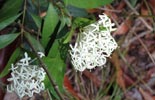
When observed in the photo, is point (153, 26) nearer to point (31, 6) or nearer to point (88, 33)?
point (31, 6)

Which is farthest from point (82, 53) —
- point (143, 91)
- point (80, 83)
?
point (143, 91)

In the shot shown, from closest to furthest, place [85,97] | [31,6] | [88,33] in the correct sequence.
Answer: [88,33]
[31,6]
[85,97]

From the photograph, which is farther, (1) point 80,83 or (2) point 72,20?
(1) point 80,83

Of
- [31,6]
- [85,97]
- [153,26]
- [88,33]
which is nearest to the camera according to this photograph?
[88,33]

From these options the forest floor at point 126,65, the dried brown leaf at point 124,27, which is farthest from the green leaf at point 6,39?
the dried brown leaf at point 124,27

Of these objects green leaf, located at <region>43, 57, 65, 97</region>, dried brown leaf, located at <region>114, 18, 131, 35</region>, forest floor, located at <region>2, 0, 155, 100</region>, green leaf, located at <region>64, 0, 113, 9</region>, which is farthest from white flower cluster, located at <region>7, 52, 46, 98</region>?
dried brown leaf, located at <region>114, 18, 131, 35</region>

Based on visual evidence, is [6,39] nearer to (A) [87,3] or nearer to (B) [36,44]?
(B) [36,44]

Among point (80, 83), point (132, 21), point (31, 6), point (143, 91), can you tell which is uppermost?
point (31, 6)
